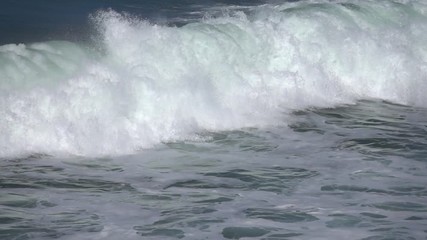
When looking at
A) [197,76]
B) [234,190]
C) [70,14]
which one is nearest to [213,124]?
[197,76]

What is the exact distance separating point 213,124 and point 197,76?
4.55 feet

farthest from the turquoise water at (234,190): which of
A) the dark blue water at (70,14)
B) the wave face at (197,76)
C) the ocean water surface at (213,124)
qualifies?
the dark blue water at (70,14)

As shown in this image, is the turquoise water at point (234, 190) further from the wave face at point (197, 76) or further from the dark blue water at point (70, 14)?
the dark blue water at point (70, 14)

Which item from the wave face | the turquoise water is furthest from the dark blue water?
the turquoise water

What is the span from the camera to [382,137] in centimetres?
1282

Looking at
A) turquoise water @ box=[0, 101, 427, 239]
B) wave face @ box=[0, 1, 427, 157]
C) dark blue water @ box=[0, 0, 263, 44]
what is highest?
dark blue water @ box=[0, 0, 263, 44]

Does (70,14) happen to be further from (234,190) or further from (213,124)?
(234,190)

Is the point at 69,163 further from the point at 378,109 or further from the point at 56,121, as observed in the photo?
the point at 378,109

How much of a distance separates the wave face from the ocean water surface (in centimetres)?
3

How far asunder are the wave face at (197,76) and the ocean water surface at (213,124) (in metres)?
0.03

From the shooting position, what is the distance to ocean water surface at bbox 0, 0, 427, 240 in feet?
28.8

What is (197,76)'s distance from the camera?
14234 millimetres

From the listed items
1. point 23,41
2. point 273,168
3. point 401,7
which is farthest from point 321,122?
point 401,7

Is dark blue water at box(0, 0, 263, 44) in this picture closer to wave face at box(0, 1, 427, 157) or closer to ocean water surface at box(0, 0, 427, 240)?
ocean water surface at box(0, 0, 427, 240)
